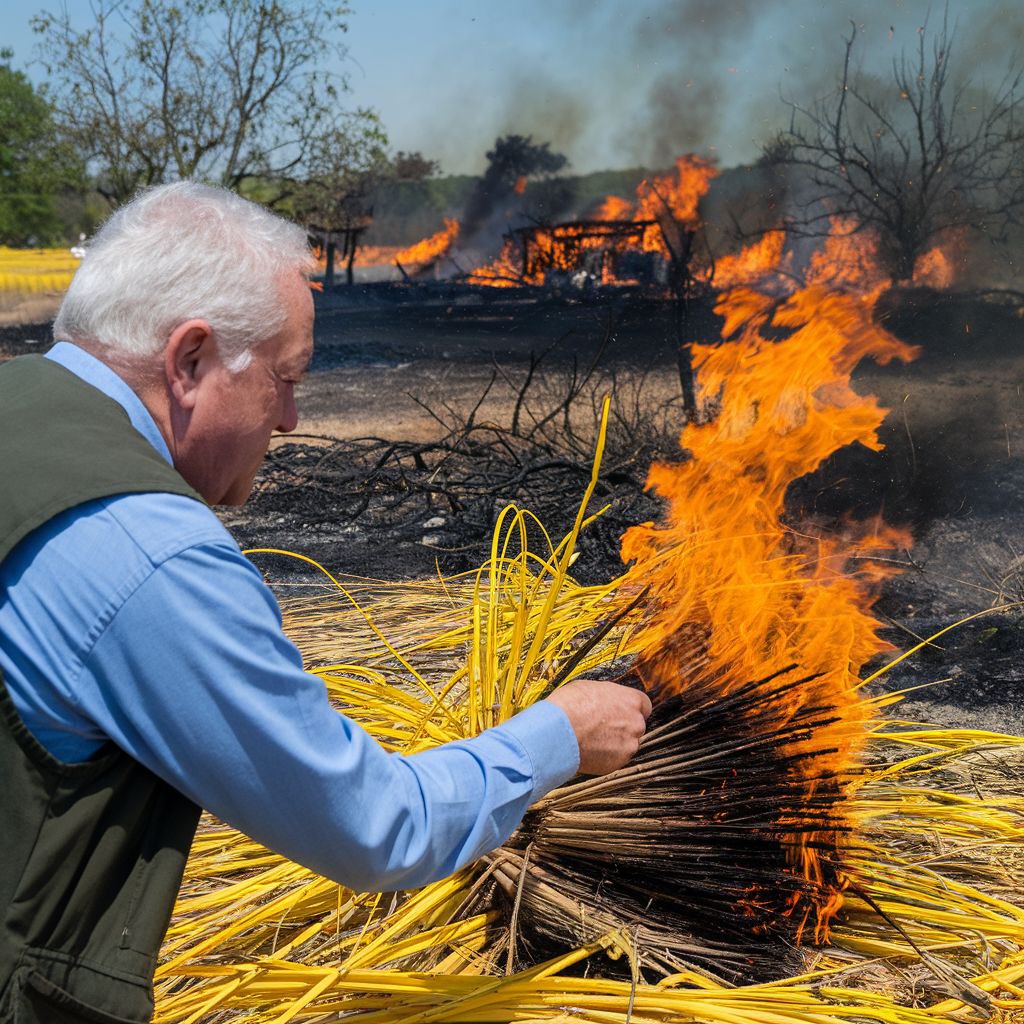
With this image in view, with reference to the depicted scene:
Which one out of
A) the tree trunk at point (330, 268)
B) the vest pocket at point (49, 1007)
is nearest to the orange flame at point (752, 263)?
the tree trunk at point (330, 268)

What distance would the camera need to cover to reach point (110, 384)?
143 cm

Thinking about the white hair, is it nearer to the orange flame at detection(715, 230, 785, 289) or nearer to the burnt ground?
the burnt ground

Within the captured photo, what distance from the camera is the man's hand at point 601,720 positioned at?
1690 mm

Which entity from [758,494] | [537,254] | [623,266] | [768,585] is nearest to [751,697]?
[768,585]

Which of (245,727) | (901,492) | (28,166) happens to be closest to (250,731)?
(245,727)

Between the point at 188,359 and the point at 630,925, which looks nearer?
the point at 188,359

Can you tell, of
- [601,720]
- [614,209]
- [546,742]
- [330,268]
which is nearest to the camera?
[546,742]

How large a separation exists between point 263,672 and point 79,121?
61.8ft

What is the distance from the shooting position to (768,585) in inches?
98.0

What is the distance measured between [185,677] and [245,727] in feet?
0.31

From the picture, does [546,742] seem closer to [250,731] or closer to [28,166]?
[250,731]

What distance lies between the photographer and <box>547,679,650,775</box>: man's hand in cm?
169

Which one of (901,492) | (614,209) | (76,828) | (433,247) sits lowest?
(76,828)

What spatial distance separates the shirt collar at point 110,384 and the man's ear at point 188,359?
5cm
